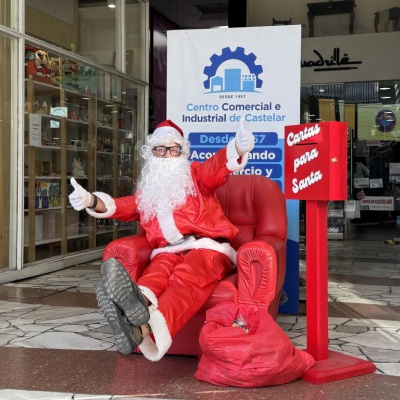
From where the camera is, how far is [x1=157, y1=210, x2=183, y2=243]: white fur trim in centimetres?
320

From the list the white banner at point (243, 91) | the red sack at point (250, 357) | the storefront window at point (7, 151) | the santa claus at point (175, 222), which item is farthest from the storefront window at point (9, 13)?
the red sack at point (250, 357)

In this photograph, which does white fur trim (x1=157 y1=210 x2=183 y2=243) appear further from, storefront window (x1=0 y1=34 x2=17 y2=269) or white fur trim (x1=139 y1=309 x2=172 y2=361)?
storefront window (x1=0 y1=34 x2=17 y2=269)

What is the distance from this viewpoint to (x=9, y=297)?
457 centimetres

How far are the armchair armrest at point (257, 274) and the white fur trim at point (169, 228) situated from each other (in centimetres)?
48

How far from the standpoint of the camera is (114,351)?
3.06 meters

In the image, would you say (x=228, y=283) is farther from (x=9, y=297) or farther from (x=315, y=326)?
(x=9, y=297)

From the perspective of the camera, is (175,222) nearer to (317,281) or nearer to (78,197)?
(78,197)

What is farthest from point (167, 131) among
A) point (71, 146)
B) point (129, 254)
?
point (71, 146)

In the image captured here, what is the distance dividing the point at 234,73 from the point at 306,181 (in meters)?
1.53

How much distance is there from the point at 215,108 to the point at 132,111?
4.24 metres

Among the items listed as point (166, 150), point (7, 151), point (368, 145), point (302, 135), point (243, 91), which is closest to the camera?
point (302, 135)

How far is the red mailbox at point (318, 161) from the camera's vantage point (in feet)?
8.49

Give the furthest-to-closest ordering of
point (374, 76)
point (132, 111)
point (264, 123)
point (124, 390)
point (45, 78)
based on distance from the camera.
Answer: point (374, 76) → point (132, 111) → point (45, 78) → point (264, 123) → point (124, 390)

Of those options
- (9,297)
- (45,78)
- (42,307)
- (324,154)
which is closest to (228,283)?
(324,154)
